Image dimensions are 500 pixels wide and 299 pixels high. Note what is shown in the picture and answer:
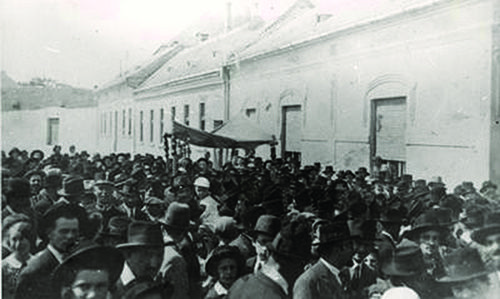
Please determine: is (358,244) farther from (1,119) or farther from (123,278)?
(1,119)

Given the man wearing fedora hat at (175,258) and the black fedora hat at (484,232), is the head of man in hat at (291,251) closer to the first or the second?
Result: the man wearing fedora hat at (175,258)

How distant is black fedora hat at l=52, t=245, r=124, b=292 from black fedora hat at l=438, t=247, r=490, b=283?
206 centimetres

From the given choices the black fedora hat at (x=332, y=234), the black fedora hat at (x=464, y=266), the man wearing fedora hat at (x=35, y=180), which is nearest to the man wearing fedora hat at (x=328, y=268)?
the black fedora hat at (x=332, y=234)

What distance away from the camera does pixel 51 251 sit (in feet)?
9.68

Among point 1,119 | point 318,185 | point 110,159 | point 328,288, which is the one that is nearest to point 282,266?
point 328,288

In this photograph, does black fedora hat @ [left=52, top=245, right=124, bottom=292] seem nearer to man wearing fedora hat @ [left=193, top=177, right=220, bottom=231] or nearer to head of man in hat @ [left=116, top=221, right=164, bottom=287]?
head of man in hat @ [left=116, top=221, right=164, bottom=287]

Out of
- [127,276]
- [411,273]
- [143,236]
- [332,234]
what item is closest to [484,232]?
[411,273]

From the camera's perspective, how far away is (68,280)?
258cm

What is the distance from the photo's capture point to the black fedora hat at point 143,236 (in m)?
3.13

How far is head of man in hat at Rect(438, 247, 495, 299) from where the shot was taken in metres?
3.30

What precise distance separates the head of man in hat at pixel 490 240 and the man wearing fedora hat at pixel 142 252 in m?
2.26

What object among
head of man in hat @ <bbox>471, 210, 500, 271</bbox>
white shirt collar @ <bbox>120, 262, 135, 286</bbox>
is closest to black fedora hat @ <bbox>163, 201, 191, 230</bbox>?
white shirt collar @ <bbox>120, 262, 135, 286</bbox>

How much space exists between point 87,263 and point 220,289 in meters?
0.95

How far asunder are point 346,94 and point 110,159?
9.98ft
